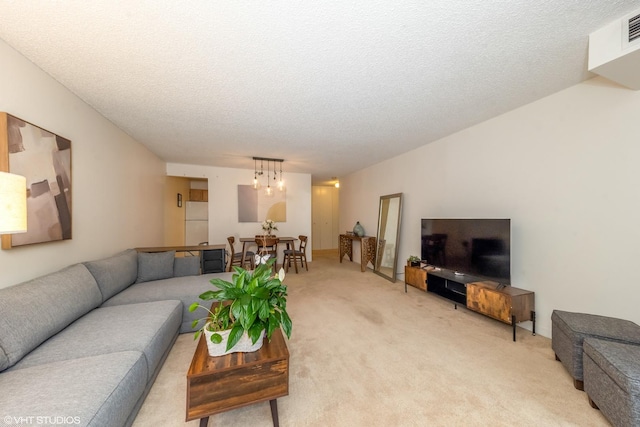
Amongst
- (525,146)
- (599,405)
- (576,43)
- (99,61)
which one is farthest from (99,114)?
(599,405)

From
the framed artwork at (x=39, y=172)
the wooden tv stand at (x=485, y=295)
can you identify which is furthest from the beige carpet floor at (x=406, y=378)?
the framed artwork at (x=39, y=172)

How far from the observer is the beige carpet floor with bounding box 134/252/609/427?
1501 mm

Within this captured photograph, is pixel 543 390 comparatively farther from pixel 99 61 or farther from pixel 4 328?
pixel 99 61

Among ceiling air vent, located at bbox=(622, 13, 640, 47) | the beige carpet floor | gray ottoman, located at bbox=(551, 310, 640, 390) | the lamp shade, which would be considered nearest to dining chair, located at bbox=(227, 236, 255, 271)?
the beige carpet floor

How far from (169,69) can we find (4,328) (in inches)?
79.5

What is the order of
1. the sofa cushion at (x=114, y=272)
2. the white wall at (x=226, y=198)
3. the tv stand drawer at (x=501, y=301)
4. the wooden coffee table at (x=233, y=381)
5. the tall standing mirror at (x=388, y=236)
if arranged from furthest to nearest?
the white wall at (x=226, y=198) → the tall standing mirror at (x=388, y=236) → the tv stand drawer at (x=501, y=301) → the sofa cushion at (x=114, y=272) → the wooden coffee table at (x=233, y=381)

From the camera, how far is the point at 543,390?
1.73 m

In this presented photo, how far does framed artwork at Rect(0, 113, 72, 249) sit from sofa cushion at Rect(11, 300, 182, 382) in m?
0.77

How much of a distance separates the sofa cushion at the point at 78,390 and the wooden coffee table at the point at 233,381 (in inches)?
13.0

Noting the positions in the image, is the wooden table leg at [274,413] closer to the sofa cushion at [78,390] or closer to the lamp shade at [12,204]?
the sofa cushion at [78,390]

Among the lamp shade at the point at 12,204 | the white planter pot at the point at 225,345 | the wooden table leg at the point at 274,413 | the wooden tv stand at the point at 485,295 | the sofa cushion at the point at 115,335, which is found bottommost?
the wooden table leg at the point at 274,413

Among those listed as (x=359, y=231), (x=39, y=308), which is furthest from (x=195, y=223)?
(x=39, y=308)

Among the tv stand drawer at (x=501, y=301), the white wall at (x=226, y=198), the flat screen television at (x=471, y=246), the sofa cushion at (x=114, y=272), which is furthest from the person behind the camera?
the white wall at (x=226, y=198)

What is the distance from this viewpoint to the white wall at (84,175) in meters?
1.76
